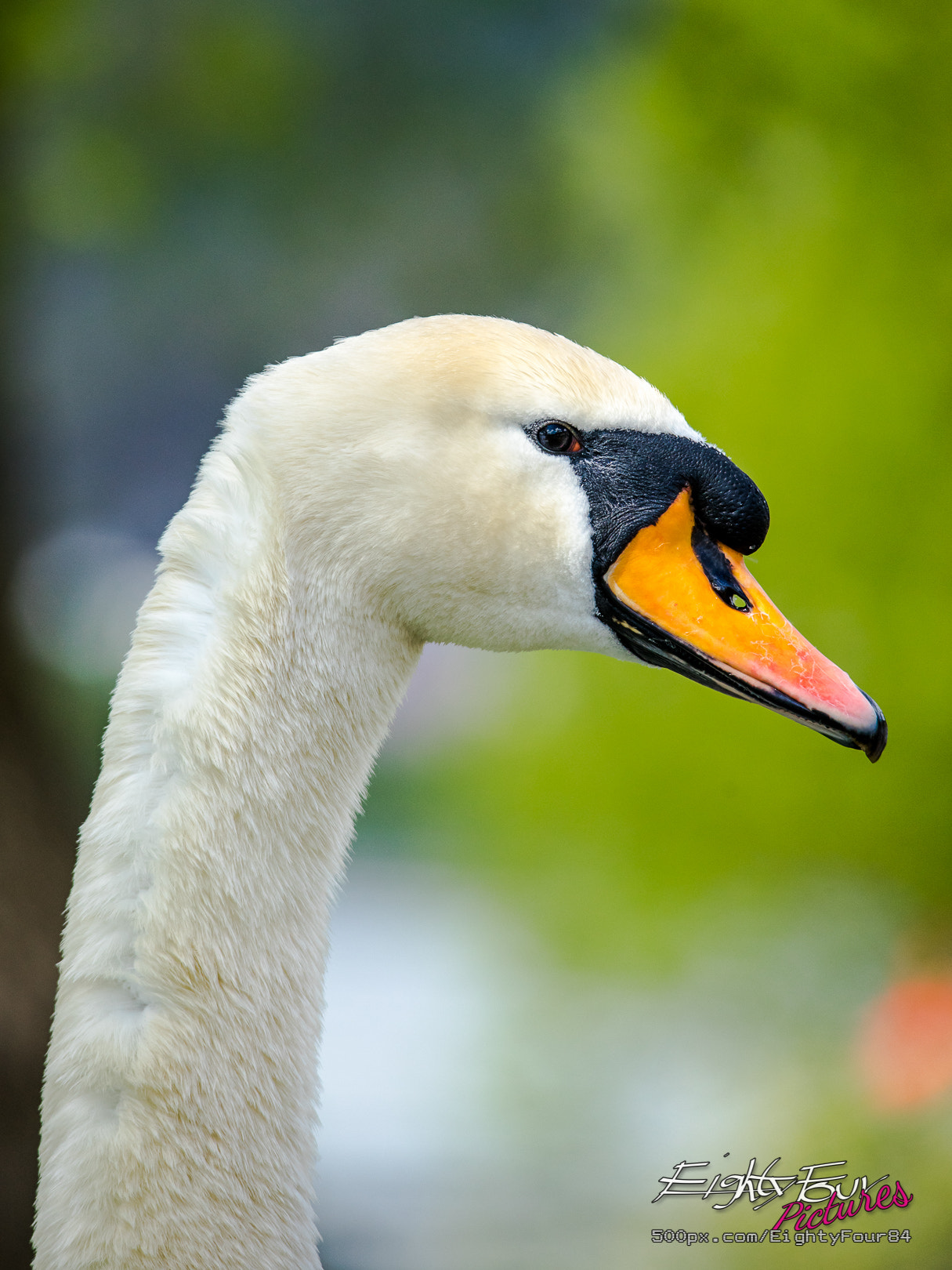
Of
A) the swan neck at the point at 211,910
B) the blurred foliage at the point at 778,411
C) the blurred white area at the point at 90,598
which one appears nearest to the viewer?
the swan neck at the point at 211,910

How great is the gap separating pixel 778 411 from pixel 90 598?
1727 millimetres

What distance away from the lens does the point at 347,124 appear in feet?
8.98

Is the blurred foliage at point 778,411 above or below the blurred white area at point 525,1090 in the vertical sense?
above

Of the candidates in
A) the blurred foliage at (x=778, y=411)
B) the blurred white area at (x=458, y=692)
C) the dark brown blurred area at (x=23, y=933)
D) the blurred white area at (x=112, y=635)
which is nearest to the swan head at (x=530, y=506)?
the dark brown blurred area at (x=23, y=933)

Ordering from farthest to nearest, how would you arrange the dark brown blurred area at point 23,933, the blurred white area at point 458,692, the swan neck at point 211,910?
the blurred white area at point 458,692 < the dark brown blurred area at point 23,933 < the swan neck at point 211,910

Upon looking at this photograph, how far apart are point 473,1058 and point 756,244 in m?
2.22

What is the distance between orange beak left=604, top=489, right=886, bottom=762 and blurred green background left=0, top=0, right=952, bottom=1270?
1826 millimetres

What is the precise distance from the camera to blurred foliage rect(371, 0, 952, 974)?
2578 millimetres

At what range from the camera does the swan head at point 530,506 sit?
2.07 feet

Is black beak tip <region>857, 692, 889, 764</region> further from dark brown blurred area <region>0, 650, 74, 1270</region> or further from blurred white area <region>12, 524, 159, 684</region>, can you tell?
blurred white area <region>12, 524, 159, 684</region>

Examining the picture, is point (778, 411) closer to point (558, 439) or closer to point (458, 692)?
point (458, 692)

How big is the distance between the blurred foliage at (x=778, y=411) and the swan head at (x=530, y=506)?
6.62ft

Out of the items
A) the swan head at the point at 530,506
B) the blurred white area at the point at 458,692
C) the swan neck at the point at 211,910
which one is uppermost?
the blurred white area at the point at 458,692

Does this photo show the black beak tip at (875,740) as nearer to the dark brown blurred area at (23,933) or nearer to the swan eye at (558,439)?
the swan eye at (558,439)
